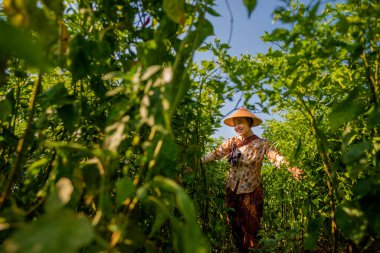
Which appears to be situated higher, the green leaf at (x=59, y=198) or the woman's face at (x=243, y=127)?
the woman's face at (x=243, y=127)

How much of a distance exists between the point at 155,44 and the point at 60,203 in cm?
46

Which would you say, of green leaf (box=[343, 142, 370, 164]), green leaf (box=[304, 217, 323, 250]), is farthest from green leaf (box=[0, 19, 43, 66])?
green leaf (box=[304, 217, 323, 250])

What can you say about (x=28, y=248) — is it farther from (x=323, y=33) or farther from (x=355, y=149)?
(x=323, y=33)

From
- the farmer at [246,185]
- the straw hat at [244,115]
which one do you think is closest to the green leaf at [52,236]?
the farmer at [246,185]

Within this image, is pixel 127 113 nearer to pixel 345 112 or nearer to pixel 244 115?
pixel 345 112

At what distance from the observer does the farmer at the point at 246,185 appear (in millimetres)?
3023

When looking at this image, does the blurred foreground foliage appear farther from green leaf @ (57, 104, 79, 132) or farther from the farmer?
the farmer

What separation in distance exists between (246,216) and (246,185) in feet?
0.97

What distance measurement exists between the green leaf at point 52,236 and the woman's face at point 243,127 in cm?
301

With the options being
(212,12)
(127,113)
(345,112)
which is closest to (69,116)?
(127,113)

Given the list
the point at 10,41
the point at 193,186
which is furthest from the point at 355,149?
the point at 193,186

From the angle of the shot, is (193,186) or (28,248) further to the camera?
(193,186)

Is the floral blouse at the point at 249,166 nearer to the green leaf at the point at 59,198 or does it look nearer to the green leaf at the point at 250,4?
the green leaf at the point at 250,4

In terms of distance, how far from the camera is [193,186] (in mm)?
1816
